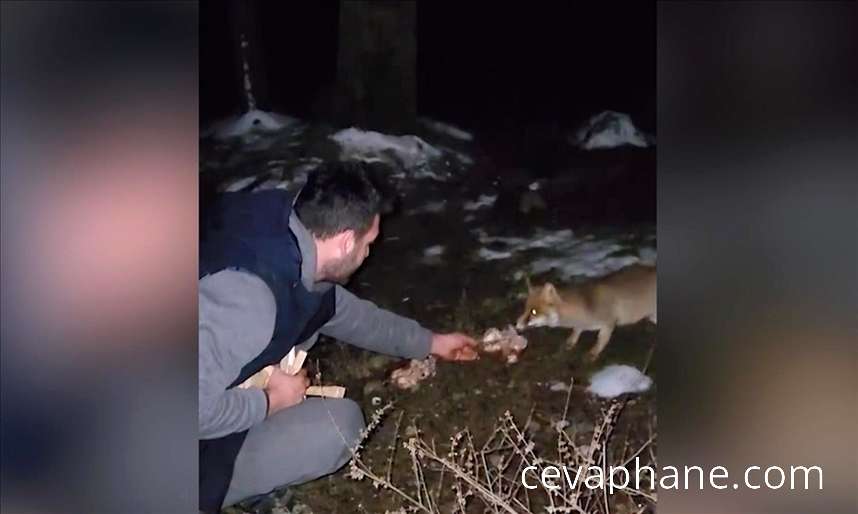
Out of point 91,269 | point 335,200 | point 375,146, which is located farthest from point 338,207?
point 91,269

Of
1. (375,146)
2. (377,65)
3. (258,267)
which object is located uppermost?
(377,65)

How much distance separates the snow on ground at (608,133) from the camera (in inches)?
65.9

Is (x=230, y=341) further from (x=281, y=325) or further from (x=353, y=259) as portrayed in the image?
(x=353, y=259)

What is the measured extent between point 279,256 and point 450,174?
35 cm

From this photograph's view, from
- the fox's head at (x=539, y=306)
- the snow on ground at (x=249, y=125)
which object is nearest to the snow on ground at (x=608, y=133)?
the fox's head at (x=539, y=306)

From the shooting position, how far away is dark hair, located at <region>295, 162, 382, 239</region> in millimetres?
1677

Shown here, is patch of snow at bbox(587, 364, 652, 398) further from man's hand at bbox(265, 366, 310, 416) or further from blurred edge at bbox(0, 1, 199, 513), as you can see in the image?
blurred edge at bbox(0, 1, 199, 513)

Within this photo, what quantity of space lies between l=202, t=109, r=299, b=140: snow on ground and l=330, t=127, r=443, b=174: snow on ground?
10cm

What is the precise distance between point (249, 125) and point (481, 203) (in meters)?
0.45

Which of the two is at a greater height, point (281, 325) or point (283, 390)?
point (281, 325)

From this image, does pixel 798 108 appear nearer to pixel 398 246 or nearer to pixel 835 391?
pixel 835 391

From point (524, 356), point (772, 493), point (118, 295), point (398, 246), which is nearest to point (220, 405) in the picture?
point (118, 295)

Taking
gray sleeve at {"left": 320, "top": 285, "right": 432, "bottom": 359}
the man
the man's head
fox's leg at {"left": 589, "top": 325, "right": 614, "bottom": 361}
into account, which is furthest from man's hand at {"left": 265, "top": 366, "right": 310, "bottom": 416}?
fox's leg at {"left": 589, "top": 325, "right": 614, "bottom": 361}

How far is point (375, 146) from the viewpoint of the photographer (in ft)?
5.50
